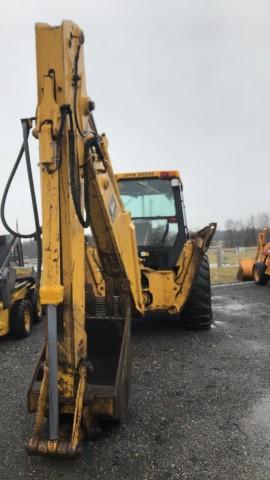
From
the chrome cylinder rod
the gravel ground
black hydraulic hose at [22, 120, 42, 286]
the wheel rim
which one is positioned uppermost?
black hydraulic hose at [22, 120, 42, 286]

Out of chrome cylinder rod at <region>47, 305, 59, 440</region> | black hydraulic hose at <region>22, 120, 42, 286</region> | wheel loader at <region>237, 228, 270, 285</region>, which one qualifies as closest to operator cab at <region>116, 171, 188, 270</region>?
black hydraulic hose at <region>22, 120, 42, 286</region>

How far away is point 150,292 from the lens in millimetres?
5633

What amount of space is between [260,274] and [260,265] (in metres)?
0.32

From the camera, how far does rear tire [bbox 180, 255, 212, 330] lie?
6090 millimetres

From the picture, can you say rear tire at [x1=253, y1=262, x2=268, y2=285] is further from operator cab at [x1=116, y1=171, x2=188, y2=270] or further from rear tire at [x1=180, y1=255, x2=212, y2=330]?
operator cab at [x1=116, y1=171, x2=188, y2=270]

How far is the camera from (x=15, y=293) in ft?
21.1

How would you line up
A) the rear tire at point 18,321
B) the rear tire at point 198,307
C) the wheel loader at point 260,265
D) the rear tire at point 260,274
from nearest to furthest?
the rear tire at point 198,307, the rear tire at point 18,321, the wheel loader at point 260,265, the rear tire at point 260,274

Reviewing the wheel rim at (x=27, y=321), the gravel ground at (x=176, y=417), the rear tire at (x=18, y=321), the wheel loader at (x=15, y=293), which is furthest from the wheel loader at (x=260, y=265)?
the rear tire at (x=18, y=321)

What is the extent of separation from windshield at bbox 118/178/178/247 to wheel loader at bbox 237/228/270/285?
235 inches

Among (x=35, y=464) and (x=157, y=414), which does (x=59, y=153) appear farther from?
(x=157, y=414)

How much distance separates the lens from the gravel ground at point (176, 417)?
105 inches

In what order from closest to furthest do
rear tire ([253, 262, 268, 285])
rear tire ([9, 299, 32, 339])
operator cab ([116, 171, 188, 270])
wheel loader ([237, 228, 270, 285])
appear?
1. operator cab ([116, 171, 188, 270])
2. rear tire ([9, 299, 32, 339])
3. wheel loader ([237, 228, 270, 285])
4. rear tire ([253, 262, 268, 285])

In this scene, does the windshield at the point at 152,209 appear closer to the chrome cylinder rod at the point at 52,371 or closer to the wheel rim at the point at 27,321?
the wheel rim at the point at 27,321

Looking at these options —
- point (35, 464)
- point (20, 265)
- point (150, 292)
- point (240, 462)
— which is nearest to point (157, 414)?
point (240, 462)
